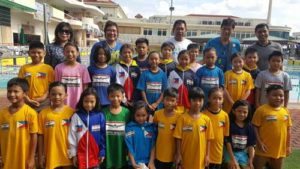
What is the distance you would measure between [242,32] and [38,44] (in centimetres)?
5175

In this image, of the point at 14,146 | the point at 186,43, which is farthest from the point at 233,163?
the point at 14,146

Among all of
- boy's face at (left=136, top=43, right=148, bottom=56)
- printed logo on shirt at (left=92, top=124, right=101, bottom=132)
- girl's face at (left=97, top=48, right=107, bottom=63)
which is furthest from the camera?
boy's face at (left=136, top=43, right=148, bottom=56)

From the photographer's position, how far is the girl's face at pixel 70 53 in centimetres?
379

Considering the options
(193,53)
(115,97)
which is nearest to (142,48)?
(193,53)

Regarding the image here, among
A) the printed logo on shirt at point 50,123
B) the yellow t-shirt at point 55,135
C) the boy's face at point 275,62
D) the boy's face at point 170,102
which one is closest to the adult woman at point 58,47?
the yellow t-shirt at point 55,135

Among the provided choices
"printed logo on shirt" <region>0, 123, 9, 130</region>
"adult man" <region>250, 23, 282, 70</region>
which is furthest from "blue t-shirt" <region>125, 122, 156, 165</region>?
"adult man" <region>250, 23, 282, 70</region>

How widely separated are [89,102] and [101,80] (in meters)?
0.66

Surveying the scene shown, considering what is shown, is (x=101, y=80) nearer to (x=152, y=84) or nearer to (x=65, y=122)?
(x=152, y=84)

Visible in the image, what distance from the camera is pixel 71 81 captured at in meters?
3.82

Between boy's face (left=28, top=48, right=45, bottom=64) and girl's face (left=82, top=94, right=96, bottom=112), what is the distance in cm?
92

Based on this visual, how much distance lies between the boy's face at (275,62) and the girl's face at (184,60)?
115cm

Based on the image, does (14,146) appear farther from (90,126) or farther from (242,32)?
(242,32)

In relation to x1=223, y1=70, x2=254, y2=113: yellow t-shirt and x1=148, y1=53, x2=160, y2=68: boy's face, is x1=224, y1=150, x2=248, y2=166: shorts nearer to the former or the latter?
x1=223, y1=70, x2=254, y2=113: yellow t-shirt

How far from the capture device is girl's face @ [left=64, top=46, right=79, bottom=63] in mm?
3785
